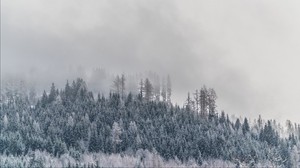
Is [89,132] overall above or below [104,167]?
above

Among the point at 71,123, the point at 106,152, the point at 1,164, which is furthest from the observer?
the point at 71,123

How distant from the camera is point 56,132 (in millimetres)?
171625

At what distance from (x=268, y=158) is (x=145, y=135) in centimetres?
4859

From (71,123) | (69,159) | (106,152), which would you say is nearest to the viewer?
(69,159)

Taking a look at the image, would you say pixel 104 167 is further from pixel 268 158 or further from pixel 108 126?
pixel 268 158

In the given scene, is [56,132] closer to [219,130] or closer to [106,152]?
[106,152]

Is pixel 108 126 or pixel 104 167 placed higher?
pixel 108 126

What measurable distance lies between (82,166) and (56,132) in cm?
3247

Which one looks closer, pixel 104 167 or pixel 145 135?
pixel 104 167

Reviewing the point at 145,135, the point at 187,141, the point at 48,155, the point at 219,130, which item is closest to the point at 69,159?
the point at 48,155

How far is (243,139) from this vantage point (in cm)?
18325

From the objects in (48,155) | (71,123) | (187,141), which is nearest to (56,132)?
(71,123)

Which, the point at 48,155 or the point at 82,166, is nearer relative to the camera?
the point at 82,166

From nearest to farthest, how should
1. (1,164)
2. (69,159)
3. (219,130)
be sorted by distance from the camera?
(1,164) → (69,159) → (219,130)
